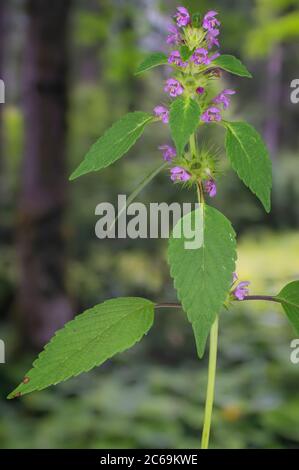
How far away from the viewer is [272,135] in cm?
776

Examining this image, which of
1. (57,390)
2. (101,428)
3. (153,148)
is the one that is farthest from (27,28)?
(153,148)

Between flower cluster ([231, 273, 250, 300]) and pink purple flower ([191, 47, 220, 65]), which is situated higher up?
pink purple flower ([191, 47, 220, 65])

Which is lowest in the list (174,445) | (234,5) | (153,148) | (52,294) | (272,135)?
(174,445)

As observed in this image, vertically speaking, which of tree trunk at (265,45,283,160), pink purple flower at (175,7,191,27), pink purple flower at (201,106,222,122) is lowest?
pink purple flower at (201,106,222,122)

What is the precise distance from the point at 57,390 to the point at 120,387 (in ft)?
0.88

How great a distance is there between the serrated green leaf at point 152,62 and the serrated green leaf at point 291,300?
0.22 meters

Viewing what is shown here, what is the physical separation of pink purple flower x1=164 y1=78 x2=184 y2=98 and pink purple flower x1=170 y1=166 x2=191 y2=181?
0.20ft

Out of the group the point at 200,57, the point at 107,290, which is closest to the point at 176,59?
the point at 200,57

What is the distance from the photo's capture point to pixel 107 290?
361 cm

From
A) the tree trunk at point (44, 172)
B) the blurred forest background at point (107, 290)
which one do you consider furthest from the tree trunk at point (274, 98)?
the tree trunk at point (44, 172)

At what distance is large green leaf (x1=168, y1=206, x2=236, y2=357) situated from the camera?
17.3 inches

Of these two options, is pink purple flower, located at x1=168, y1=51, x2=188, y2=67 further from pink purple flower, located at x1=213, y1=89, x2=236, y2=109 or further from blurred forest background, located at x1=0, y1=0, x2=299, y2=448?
blurred forest background, located at x1=0, y1=0, x2=299, y2=448

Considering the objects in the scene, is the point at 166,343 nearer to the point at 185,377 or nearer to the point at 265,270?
the point at 185,377
